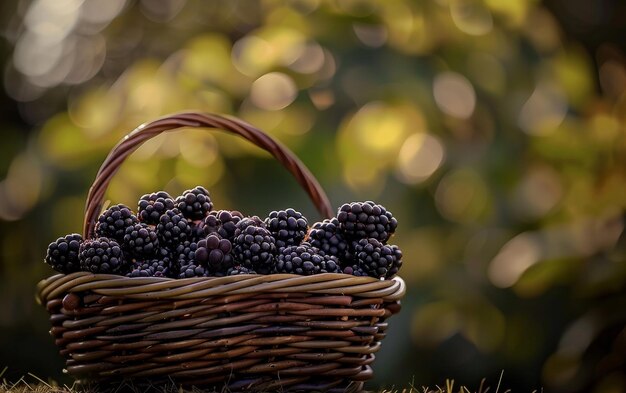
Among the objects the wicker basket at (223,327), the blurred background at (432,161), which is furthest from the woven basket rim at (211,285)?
the blurred background at (432,161)

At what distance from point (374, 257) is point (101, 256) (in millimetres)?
322

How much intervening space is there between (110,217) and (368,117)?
1.10 m

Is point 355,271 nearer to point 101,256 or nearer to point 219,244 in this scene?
point 219,244

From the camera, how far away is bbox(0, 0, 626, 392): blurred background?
1.92 metres

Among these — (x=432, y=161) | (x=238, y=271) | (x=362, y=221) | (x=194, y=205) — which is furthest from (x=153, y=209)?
(x=432, y=161)

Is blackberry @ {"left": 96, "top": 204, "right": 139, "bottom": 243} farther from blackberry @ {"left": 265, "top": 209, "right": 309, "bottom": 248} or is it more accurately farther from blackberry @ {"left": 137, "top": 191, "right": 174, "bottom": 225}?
blackberry @ {"left": 265, "top": 209, "right": 309, "bottom": 248}

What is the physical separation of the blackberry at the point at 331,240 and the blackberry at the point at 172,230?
16cm

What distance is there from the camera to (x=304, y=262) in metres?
0.93

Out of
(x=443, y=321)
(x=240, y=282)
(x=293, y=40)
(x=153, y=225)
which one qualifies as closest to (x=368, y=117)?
(x=293, y=40)

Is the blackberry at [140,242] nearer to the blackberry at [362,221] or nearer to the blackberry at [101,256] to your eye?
the blackberry at [101,256]

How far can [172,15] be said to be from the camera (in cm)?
240

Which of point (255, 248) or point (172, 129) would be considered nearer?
point (255, 248)

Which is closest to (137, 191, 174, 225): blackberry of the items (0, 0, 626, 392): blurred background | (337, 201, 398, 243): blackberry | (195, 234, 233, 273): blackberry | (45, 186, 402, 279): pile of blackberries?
(45, 186, 402, 279): pile of blackberries

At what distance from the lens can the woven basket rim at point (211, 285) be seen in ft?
2.83
